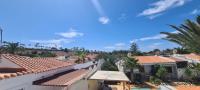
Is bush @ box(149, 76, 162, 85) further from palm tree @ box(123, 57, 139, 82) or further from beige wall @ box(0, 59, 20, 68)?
beige wall @ box(0, 59, 20, 68)

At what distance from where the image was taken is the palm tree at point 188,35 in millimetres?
12984

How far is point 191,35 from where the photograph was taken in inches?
533

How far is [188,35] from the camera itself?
541 inches

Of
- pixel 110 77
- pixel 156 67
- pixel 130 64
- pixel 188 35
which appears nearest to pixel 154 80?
pixel 156 67

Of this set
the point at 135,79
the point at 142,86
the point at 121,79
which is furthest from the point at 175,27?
the point at 135,79

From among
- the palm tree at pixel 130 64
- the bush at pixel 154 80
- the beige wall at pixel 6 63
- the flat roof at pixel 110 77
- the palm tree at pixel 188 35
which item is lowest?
the bush at pixel 154 80

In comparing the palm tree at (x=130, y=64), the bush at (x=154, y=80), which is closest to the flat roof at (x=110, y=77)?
the palm tree at (x=130, y=64)

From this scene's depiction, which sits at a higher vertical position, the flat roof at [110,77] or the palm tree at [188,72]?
the flat roof at [110,77]

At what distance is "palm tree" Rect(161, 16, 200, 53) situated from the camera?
1298 centimetres

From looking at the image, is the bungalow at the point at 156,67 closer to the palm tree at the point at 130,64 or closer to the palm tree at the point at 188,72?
the palm tree at the point at 188,72

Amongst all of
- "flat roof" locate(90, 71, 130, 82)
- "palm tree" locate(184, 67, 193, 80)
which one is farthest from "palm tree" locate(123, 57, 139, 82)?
"flat roof" locate(90, 71, 130, 82)

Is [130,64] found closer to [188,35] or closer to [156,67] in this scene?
[156,67]

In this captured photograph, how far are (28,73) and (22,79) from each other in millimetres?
963

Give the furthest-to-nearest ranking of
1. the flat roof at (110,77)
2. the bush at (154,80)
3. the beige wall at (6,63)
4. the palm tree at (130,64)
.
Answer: the palm tree at (130,64), the bush at (154,80), the flat roof at (110,77), the beige wall at (6,63)
